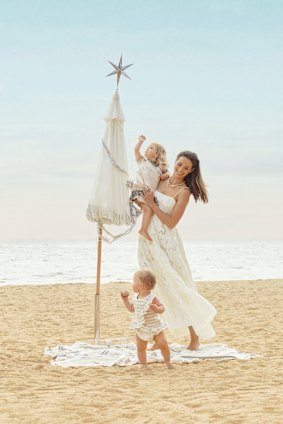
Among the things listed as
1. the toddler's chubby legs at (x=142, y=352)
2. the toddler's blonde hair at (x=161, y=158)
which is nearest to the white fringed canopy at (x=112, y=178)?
the toddler's blonde hair at (x=161, y=158)

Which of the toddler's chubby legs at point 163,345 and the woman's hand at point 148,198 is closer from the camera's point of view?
the toddler's chubby legs at point 163,345

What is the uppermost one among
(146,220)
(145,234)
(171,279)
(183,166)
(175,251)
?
(183,166)

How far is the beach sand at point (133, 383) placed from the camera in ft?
14.2

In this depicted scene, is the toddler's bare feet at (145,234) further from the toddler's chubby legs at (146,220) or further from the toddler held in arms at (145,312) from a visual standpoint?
the toddler held in arms at (145,312)

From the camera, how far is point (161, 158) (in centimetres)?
646

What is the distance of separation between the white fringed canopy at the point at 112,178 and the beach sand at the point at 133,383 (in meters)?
1.56

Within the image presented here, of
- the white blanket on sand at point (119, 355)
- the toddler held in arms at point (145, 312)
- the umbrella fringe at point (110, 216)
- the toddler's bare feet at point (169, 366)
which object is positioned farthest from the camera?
the umbrella fringe at point (110, 216)

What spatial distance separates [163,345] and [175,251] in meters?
1.04

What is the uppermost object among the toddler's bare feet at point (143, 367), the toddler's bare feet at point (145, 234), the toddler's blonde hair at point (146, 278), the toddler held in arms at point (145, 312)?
the toddler's bare feet at point (145, 234)

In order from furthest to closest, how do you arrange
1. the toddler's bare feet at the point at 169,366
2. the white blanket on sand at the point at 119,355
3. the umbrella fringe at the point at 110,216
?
the umbrella fringe at the point at 110,216
the white blanket on sand at the point at 119,355
the toddler's bare feet at the point at 169,366

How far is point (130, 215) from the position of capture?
6656mm

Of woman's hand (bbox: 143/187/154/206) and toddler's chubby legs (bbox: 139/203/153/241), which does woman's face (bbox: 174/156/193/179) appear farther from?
toddler's chubby legs (bbox: 139/203/153/241)

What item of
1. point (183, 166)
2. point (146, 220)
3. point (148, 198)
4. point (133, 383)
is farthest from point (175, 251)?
point (133, 383)

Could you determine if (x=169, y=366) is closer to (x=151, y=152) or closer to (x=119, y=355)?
(x=119, y=355)
